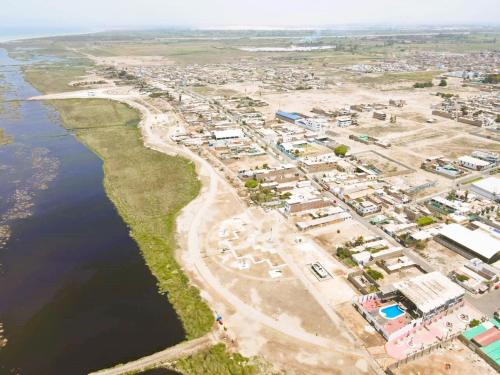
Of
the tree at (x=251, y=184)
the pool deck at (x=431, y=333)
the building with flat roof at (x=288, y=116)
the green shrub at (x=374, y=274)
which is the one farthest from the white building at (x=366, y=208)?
the building with flat roof at (x=288, y=116)

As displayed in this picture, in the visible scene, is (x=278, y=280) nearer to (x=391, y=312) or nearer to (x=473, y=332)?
(x=391, y=312)

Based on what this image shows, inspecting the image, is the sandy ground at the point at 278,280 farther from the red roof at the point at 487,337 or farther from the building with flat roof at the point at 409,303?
the red roof at the point at 487,337

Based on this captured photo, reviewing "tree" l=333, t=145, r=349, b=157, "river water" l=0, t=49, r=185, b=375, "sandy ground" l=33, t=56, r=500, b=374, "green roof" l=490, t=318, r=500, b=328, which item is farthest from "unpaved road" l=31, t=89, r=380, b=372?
"tree" l=333, t=145, r=349, b=157

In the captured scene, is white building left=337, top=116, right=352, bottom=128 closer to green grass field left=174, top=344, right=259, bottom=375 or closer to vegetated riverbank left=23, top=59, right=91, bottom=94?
green grass field left=174, top=344, right=259, bottom=375

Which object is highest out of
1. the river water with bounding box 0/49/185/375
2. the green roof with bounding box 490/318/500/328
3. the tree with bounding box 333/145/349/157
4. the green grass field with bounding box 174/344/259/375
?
the tree with bounding box 333/145/349/157

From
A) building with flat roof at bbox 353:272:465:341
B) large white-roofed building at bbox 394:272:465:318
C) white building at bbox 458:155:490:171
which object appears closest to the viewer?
building with flat roof at bbox 353:272:465:341

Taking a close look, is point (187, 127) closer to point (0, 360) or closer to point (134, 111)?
point (134, 111)

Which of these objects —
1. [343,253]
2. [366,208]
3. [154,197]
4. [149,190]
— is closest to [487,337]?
[343,253]
